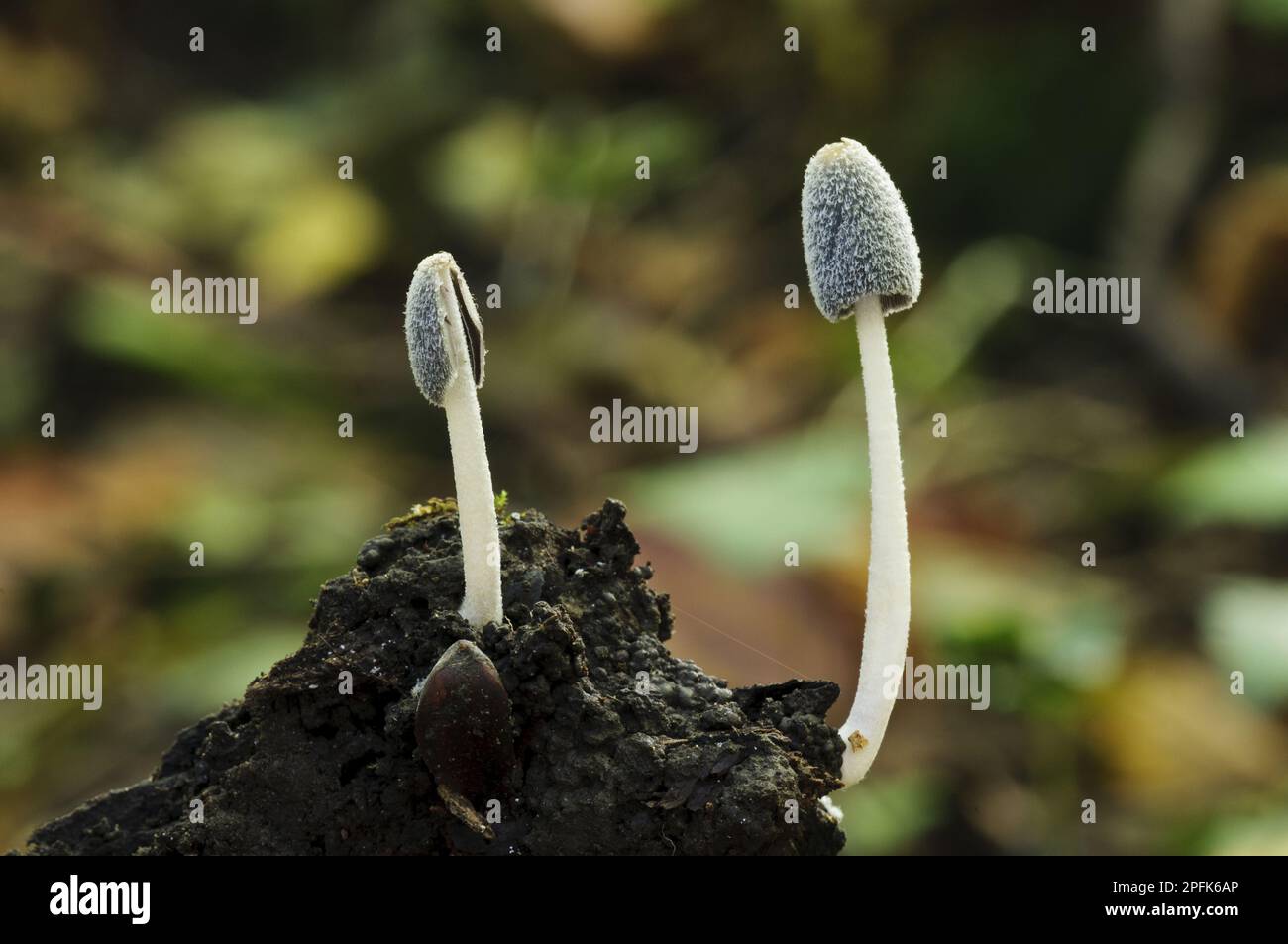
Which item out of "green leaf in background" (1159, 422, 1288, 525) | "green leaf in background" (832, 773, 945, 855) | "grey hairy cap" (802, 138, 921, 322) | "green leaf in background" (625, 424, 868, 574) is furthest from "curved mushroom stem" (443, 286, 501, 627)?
"green leaf in background" (1159, 422, 1288, 525)

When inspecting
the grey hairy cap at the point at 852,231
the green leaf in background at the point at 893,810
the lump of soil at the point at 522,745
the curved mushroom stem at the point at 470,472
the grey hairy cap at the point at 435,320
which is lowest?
the green leaf in background at the point at 893,810

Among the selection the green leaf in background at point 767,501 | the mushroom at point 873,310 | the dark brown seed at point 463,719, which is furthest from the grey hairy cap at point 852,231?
the green leaf in background at point 767,501

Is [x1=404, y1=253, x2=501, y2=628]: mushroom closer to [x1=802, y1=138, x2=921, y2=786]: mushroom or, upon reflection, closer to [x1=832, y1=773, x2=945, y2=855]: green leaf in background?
[x1=802, y1=138, x2=921, y2=786]: mushroom

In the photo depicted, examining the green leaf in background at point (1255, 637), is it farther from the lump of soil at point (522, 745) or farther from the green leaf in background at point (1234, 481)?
the lump of soil at point (522, 745)
